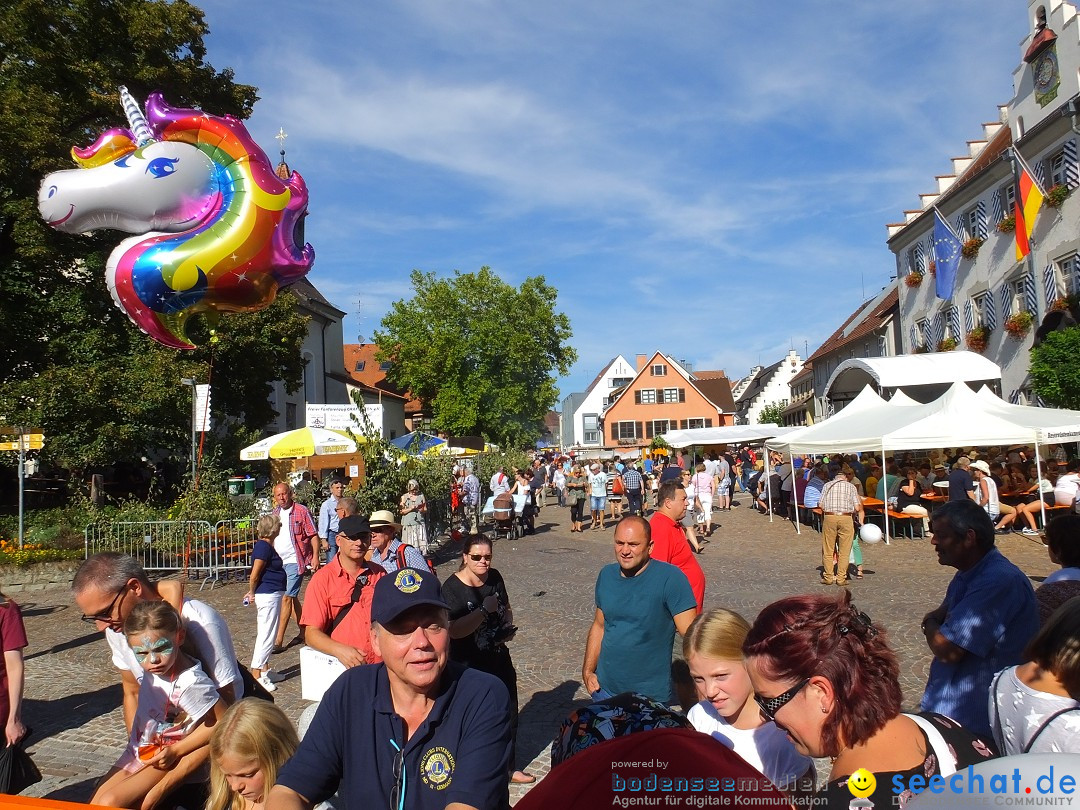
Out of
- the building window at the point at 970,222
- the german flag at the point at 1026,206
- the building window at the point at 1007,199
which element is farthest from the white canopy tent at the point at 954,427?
the building window at the point at 970,222

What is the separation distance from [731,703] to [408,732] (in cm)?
138

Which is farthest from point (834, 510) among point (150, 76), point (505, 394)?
point (505, 394)

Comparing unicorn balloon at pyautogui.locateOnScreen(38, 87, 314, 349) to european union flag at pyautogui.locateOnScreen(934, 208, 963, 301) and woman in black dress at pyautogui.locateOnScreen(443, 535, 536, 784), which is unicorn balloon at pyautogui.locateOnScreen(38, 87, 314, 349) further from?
european union flag at pyautogui.locateOnScreen(934, 208, 963, 301)

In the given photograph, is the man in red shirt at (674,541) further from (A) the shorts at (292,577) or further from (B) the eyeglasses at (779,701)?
(A) the shorts at (292,577)

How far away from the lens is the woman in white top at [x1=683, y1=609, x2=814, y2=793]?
296 centimetres

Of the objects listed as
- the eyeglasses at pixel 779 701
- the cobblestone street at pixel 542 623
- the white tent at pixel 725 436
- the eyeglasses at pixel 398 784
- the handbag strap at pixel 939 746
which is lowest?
the cobblestone street at pixel 542 623

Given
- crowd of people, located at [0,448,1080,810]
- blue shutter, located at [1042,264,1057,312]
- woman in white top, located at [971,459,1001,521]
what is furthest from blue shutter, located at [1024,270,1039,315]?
crowd of people, located at [0,448,1080,810]

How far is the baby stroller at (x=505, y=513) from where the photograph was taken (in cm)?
1973

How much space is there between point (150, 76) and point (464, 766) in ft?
72.4

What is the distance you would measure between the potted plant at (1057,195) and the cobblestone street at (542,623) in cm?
1135

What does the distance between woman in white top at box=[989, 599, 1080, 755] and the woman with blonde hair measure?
8.02ft

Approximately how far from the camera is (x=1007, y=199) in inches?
1007

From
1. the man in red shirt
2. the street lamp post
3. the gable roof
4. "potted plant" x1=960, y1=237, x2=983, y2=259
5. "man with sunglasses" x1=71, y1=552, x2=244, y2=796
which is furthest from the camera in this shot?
the gable roof

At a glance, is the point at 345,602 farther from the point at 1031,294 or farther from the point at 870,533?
the point at 1031,294
